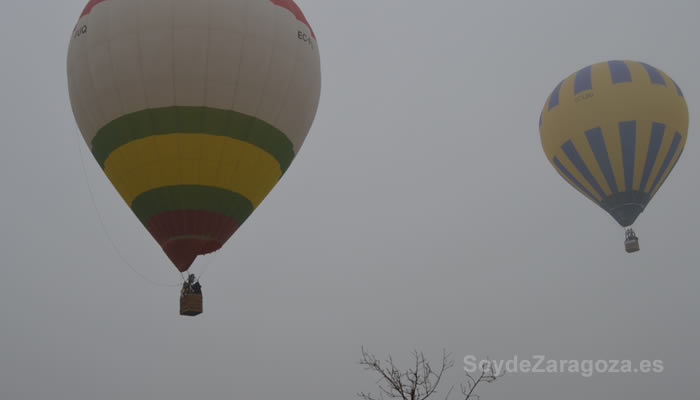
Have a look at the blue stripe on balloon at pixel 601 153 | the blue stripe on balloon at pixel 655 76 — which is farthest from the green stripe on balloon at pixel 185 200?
the blue stripe on balloon at pixel 655 76

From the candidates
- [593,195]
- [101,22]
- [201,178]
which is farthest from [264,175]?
[593,195]

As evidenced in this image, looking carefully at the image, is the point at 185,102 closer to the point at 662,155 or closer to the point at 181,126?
the point at 181,126

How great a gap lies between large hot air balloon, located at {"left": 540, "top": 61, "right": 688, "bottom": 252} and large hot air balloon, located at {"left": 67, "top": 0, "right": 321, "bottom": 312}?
1188cm

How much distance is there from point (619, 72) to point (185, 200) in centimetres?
1544

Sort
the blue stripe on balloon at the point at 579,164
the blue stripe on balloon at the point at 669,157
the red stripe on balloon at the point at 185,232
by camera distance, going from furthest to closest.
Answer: the blue stripe on balloon at the point at 579,164, the blue stripe on balloon at the point at 669,157, the red stripe on balloon at the point at 185,232

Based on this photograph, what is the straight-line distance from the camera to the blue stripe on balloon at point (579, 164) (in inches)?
918

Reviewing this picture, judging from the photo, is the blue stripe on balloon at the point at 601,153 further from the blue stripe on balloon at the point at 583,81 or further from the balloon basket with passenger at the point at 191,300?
the balloon basket with passenger at the point at 191,300

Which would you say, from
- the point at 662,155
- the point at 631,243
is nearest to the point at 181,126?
the point at 631,243

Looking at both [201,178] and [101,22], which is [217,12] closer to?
[101,22]

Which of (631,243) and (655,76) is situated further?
A: (655,76)

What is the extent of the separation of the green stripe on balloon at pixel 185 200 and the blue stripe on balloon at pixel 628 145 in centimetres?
1323

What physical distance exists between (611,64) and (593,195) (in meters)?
4.32

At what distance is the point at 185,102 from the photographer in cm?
1419

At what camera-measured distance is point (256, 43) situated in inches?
576
